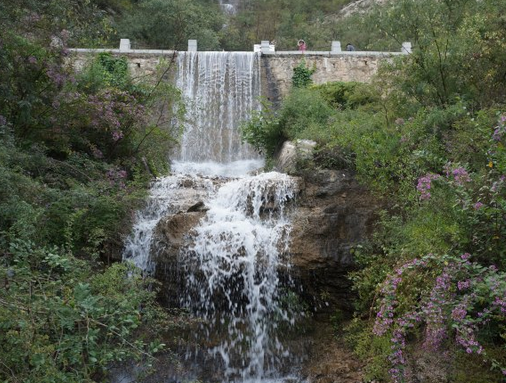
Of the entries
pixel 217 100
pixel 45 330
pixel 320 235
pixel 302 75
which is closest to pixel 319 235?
pixel 320 235

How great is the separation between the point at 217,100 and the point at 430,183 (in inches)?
467

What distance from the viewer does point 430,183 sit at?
619 cm

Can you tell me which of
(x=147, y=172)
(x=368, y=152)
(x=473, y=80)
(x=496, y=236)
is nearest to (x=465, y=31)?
(x=473, y=80)

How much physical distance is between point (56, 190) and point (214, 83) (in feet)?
34.7

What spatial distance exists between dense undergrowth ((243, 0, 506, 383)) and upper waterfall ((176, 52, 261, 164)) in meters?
3.36

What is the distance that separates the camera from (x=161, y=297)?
7957 mm

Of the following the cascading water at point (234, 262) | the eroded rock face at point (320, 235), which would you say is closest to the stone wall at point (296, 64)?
the cascading water at point (234, 262)

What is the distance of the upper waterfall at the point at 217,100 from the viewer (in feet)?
52.9

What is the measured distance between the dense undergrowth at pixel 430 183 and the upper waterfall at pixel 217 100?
3.36m

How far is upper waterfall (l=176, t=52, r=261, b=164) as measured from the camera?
16.1m

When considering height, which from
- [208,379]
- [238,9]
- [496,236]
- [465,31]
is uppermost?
[238,9]

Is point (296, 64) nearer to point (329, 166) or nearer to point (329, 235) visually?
point (329, 166)

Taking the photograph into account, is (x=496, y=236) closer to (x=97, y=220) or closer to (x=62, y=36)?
(x=97, y=220)

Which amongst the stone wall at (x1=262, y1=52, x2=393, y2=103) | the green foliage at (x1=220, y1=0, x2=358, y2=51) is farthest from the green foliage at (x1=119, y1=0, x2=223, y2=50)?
the stone wall at (x1=262, y1=52, x2=393, y2=103)
